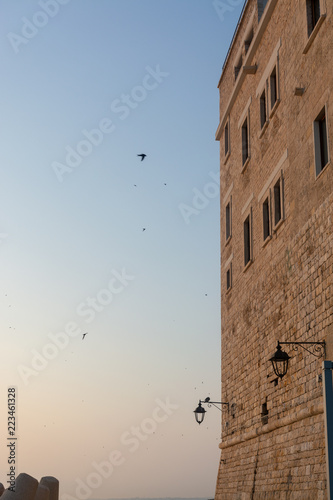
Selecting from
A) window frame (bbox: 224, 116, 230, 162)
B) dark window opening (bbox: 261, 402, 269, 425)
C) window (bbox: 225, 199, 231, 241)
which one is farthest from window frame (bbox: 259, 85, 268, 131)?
dark window opening (bbox: 261, 402, 269, 425)

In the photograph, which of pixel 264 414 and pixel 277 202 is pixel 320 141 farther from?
pixel 264 414

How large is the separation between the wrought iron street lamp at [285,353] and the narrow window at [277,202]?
3.26 metres

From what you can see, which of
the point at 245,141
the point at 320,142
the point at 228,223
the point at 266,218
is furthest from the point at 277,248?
the point at 228,223

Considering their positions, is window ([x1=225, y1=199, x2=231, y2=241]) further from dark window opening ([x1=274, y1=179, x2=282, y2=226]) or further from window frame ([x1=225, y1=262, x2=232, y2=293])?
dark window opening ([x1=274, y1=179, x2=282, y2=226])

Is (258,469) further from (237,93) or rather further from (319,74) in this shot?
(237,93)

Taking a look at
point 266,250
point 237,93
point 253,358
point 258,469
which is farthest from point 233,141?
point 258,469

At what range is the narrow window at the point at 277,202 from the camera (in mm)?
16645

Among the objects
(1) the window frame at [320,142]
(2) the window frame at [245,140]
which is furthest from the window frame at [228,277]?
(1) the window frame at [320,142]

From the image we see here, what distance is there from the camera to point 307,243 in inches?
562

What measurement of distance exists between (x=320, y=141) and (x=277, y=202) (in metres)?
3.03

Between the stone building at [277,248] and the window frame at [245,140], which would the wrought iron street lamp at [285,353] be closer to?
the stone building at [277,248]

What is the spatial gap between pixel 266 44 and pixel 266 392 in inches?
352

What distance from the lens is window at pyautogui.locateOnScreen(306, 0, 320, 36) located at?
14.8 m

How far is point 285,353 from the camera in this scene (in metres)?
14.2
